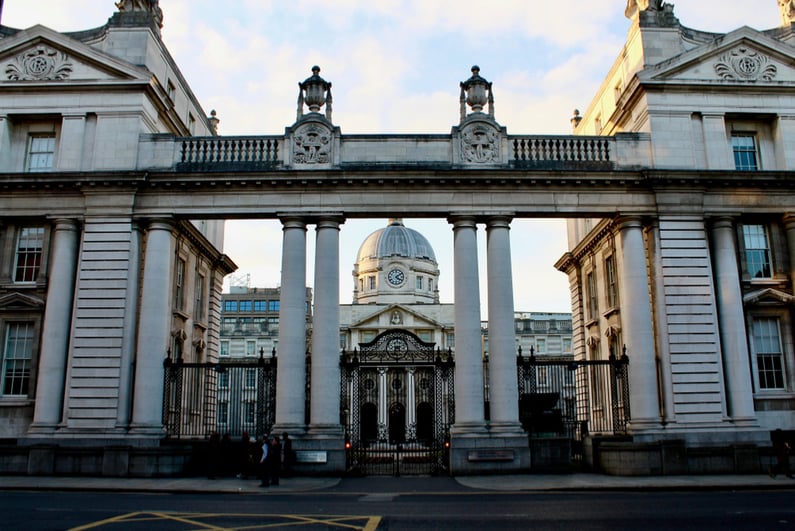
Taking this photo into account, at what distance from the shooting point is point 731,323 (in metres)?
26.0

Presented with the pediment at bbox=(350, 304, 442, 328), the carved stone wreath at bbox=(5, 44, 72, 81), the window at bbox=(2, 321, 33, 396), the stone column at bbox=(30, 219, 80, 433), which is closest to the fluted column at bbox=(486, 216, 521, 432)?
the stone column at bbox=(30, 219, 80, 433)

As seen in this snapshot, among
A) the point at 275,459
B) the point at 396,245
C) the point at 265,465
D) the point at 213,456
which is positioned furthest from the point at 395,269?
the point at 265,465

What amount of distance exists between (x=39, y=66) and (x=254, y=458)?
17.6 m

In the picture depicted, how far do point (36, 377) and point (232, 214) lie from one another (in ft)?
30.7

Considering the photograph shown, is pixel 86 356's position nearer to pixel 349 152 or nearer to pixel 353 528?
pixel 349 152

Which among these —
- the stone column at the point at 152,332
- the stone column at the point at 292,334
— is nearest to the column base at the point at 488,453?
the stone column at the point at 292,334

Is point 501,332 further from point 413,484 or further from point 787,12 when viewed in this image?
point 787,12

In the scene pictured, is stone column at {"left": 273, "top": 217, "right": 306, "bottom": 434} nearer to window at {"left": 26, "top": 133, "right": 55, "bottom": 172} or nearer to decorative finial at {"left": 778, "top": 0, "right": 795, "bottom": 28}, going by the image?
window at {"left": 26, "top": 133, "right": 55, "bottom": 172}

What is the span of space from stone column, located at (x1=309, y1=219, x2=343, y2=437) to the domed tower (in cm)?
8029

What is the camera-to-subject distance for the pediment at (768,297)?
1055 inches

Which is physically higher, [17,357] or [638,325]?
[638,325]

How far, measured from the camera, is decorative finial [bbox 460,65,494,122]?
27.8 m

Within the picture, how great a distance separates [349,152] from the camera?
27.5 meters

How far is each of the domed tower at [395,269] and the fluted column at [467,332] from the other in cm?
8019
